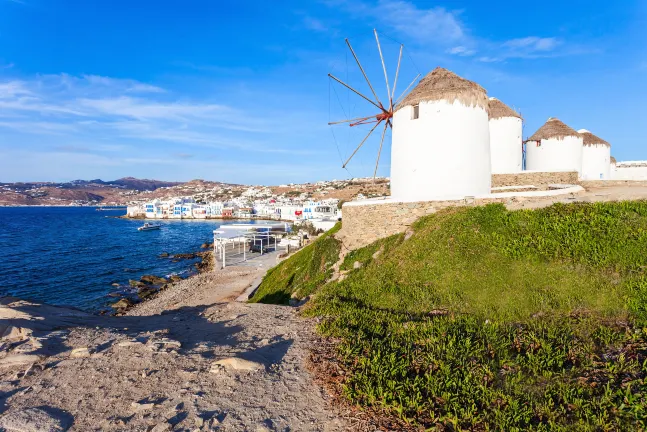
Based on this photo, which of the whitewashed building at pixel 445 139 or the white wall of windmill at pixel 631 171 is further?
the white wall of windmill at pixel 631 171

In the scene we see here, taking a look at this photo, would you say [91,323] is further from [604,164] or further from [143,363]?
[604,164]

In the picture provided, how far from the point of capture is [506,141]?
25.0 m

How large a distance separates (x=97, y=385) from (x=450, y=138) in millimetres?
14575

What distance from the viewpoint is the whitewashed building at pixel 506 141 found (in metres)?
25.0

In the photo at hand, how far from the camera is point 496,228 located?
1166 cm

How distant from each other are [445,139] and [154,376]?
13.8m

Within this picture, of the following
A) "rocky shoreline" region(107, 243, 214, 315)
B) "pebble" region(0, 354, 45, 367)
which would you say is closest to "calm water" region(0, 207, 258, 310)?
"rocky shoreline" region(107, 243, 214, 315)

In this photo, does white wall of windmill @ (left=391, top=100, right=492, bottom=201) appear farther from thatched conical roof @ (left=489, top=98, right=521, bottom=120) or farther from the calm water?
the calm water

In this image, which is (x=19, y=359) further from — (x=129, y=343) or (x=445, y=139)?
(x=445, y=139)

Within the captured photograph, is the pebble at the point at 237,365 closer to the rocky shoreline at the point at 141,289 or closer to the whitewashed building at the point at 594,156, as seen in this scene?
the rocky shoreline at the point at 141,289

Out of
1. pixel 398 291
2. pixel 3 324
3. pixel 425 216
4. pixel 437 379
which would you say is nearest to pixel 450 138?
pixel 425 216

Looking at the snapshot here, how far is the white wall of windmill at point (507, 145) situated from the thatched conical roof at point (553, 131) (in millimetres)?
3941

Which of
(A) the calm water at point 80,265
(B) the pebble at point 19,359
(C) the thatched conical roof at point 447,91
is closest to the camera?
(B) the pebble at point 19,359

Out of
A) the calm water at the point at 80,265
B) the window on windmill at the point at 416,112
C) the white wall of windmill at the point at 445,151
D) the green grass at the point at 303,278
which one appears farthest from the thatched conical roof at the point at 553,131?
the calm water at the point at 80,265
